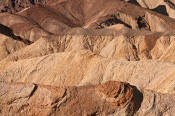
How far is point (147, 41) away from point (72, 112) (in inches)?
1507

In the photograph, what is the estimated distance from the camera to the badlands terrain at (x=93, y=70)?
17.1 metres

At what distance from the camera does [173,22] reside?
3162 inches

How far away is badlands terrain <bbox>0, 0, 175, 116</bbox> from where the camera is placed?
1709cm

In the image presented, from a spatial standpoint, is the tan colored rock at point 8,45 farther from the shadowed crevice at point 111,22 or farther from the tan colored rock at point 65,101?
the tan colored rock at point 65,101

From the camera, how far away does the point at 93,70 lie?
33000mm

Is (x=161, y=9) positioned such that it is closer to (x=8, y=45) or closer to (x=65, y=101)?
(x=8, y=45)

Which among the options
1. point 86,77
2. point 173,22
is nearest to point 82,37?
point 86,77

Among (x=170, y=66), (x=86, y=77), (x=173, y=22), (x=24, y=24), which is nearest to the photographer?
(x=170, y=66)

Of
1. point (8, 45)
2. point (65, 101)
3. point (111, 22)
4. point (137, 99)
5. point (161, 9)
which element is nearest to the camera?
point (65, 101)

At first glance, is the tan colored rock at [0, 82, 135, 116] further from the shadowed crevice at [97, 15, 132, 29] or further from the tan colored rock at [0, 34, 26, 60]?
the shadowed crevice at [97, 15, 132, 29]

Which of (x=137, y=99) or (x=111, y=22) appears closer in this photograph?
(x=137, y=99)

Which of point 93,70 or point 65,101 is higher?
point 65,101

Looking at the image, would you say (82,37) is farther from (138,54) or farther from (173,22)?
(173,22)

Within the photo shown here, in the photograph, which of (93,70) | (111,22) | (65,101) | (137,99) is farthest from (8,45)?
(137,99)
